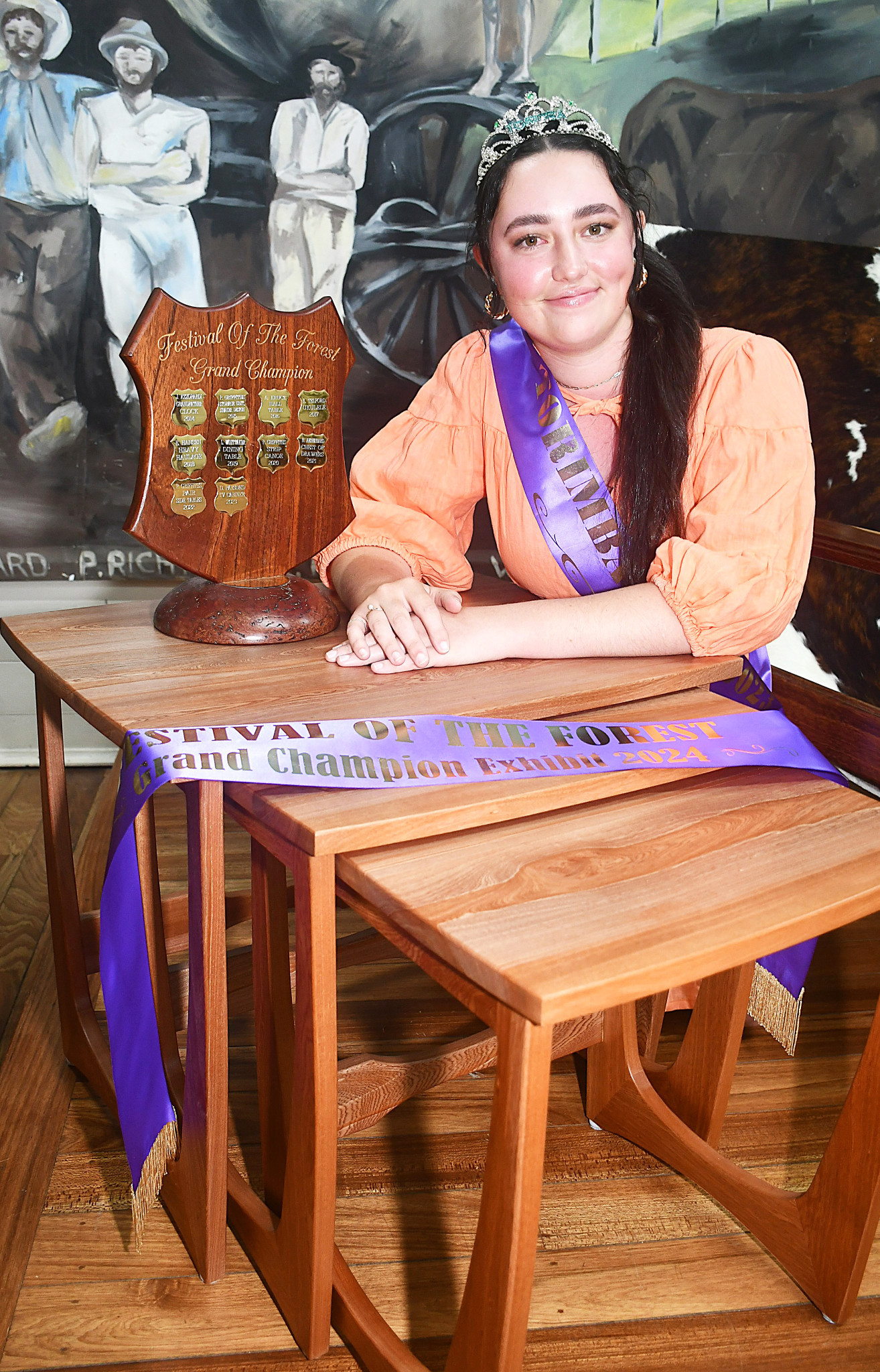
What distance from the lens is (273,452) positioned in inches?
55.9

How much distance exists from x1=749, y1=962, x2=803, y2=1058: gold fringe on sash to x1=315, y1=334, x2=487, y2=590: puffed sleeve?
2.29 feet

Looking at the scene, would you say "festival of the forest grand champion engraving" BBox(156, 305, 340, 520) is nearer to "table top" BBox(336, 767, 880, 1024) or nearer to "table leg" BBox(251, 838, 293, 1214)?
"table leg" BBox(251, 838, 293, 1214)

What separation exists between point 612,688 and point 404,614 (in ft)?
0.87

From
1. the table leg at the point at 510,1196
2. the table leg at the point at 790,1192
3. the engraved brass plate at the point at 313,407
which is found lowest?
the table leg at the point at 790,1192

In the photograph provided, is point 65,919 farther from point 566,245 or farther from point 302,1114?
point 566,245

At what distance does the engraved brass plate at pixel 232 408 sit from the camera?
4.47 feet

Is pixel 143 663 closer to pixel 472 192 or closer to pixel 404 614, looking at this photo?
pixel 404 614

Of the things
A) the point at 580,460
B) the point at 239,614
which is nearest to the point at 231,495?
the point at 239,614

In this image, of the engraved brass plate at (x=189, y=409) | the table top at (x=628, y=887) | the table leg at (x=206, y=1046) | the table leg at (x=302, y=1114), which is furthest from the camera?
the engraved brass plate at (x=189, y=409)

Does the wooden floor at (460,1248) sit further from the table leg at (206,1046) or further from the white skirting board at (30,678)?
the white skirting board at (30,678)

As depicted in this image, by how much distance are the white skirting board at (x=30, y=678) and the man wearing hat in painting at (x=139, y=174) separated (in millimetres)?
527

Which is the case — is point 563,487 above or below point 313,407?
below

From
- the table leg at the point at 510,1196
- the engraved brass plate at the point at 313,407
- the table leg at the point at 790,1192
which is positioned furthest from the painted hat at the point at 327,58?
the table leg at the point at 510,1196

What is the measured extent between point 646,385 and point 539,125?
356 mm
